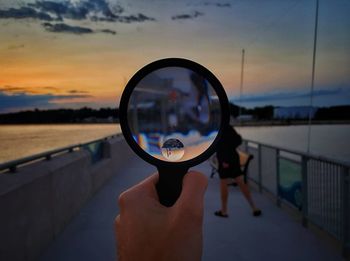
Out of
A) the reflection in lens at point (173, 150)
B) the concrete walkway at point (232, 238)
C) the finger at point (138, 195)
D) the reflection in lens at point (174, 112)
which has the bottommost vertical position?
the concrete walkway at point (232, 238)

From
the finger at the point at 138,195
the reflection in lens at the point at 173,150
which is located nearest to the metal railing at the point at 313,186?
the reflection in lens at the point at 173,150

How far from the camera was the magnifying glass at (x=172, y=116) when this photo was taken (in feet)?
4.07

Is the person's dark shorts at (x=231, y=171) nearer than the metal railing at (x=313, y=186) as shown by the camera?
No

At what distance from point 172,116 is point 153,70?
23cm

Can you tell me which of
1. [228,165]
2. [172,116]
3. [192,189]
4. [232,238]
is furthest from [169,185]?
[228,165]

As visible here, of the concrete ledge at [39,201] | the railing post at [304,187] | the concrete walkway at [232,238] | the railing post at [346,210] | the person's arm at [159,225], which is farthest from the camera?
the railing post at [304,187]

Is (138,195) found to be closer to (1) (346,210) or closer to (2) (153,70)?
(2) (153,70)

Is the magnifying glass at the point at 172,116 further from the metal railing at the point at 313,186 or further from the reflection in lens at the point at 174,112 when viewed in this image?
the metal railing at the point at 313,186

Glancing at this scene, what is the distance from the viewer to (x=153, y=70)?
1.29 m

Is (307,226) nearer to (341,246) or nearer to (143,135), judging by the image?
(341,246)

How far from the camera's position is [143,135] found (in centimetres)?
139

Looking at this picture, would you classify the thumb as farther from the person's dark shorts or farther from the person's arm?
the person's dark shorts

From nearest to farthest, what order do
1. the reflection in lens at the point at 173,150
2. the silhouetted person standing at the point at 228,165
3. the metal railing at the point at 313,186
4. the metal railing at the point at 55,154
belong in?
1. the reflection in lens at the point at 173,150
2. the metal railing at the point at 55,154
3. the metal railing at the point at 313,186
4. the silhouetted person standing at the point at 228,165

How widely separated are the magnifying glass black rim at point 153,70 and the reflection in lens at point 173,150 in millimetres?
32
